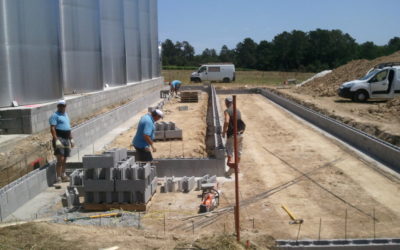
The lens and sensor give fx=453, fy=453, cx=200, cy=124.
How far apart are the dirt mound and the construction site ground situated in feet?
63.0

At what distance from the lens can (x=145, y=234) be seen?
241 inches

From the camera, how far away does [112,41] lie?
27.3m

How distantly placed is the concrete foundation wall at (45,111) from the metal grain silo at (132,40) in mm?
7729

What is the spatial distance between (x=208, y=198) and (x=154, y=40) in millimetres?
38813

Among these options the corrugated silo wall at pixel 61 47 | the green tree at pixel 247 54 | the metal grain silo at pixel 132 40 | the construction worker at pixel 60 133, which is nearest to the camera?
the construction worker at pixel 60 133

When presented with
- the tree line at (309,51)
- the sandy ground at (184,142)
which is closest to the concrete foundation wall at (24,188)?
the sandy ground at (184,142)

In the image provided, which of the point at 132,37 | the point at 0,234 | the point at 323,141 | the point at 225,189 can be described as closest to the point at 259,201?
the point at 225,189

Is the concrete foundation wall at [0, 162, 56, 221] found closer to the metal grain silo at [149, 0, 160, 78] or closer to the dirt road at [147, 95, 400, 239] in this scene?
the dirt road at [147, 95, 400, 239]

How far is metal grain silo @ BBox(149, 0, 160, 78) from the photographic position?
142 ft

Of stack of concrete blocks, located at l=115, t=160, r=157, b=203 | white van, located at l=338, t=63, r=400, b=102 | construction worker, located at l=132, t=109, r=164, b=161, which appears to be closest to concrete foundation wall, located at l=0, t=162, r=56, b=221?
stack of concrete blocks, located at l=115, t=160, r=157, b=203

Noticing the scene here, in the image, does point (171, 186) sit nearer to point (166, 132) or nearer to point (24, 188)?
point (24, 188)

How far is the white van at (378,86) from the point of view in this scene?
2275cm

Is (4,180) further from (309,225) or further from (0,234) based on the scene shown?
(309,225)

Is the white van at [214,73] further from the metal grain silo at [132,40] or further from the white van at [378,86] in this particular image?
the white van at [378,86]
